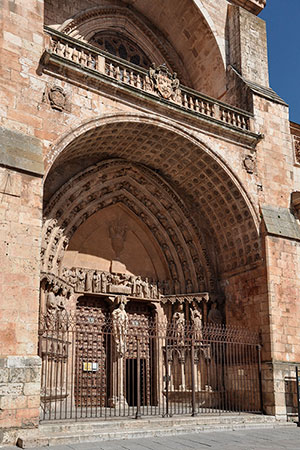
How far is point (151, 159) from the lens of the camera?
12.1 m

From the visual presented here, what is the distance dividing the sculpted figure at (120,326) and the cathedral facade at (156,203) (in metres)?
0.04

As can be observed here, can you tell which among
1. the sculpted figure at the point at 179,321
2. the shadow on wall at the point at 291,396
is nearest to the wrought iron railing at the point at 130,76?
the sculpted figure at the point at 179,321

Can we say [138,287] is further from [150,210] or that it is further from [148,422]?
[148,422]

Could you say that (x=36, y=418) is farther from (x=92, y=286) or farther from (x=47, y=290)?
(x=92, y=286)

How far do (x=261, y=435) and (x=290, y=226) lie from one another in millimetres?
5221

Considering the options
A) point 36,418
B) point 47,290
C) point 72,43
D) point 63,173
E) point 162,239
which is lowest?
point 36,418

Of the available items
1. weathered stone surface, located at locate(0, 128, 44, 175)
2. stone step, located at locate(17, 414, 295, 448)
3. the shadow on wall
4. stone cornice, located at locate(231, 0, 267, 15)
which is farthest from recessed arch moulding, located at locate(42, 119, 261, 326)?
stone cornice, located at locate(231, 0, 267, 15)

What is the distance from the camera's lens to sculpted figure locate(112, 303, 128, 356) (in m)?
11.2

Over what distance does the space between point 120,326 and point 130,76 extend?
5.41 metres

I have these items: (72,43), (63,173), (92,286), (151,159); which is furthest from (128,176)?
(72,43)

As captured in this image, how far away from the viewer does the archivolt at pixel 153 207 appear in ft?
38.1

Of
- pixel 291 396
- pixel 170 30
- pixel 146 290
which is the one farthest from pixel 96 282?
pixel 170 30

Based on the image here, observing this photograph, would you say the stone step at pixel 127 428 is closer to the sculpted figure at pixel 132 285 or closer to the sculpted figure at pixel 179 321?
the sculpted figure at pixel 179 321

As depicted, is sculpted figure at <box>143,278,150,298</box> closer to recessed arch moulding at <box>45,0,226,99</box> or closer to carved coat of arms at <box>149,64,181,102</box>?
carved coat of arms at <box>149,64,181,102</box>
